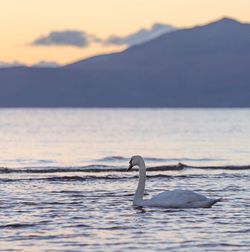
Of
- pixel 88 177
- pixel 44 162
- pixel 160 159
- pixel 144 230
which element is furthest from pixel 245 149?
pixel 144 230

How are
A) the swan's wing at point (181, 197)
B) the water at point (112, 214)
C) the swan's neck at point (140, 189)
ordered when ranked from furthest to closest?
the swan's neck at point (140, 189) → the swan's wing at point (181, 197) → the water at point (112, 214)

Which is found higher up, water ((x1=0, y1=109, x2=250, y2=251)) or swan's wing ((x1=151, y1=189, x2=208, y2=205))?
swan's wing ((x1=151, y1=189, x2=208, y2=205))

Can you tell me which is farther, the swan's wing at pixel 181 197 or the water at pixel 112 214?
the swan's wing at pixel 181 197

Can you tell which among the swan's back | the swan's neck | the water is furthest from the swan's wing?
the swan's neck

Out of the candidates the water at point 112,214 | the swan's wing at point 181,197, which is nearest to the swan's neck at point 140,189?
the water at point 112,214

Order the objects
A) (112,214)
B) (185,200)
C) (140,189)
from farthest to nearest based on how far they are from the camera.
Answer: (140,189) < (185,200) < (112,214)

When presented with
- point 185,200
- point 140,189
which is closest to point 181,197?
point 185,200

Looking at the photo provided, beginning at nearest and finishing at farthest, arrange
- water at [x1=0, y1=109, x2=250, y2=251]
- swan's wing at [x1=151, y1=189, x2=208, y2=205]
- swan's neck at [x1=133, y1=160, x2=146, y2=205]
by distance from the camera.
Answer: water at [x1=0, y1=109, x2=250, y2=251], swan's wing at [x1=151, y1=189, x2=208, y2=205], swan's neck at [x1=133, y1=160, x2=146, y2=205]

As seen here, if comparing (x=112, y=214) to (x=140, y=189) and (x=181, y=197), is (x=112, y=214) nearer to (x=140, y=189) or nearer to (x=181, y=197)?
(x=181, y=197)

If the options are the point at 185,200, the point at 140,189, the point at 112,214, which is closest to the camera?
the point at 112,214

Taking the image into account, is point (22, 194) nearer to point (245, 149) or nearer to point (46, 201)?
point (46, 201)

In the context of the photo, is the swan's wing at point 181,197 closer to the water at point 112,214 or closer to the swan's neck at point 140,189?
the water at point 112,214

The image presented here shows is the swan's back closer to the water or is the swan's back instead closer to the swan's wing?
the swan's wing

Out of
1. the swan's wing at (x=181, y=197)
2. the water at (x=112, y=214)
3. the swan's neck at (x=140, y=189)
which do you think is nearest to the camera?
the water at (x=112, y=214)
